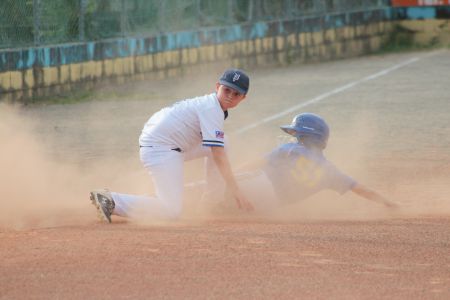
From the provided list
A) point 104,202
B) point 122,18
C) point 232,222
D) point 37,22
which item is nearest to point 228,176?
point 232,222

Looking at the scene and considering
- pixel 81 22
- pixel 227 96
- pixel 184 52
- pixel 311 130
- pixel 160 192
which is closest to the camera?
pixel 227 96

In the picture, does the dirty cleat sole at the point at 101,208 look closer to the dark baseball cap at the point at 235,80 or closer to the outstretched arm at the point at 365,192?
the dark baseball cap at the point at 235,80

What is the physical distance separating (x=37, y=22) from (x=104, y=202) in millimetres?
11700

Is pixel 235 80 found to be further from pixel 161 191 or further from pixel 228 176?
pixel 161 191

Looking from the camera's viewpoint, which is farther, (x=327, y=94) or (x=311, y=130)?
(x=327, y=94)

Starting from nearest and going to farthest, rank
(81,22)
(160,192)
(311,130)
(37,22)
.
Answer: (160,192), (311,130), (37,22), (81,22)

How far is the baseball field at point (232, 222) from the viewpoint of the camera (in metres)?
6.87

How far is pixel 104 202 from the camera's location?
8797mm

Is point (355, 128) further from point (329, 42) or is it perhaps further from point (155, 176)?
point (329, 42)

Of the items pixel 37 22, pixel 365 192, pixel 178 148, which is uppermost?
pixel 37 22

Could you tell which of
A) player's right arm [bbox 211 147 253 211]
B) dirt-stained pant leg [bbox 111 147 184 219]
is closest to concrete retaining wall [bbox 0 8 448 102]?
dirt-stained pant leg [bbox 111 147 184 219]

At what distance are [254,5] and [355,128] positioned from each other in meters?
11.4

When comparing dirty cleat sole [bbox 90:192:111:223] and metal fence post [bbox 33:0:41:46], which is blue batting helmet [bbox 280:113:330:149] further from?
metal fence post [bbox 33:0:41:46]

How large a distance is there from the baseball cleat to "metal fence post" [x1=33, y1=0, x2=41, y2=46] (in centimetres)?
1142
